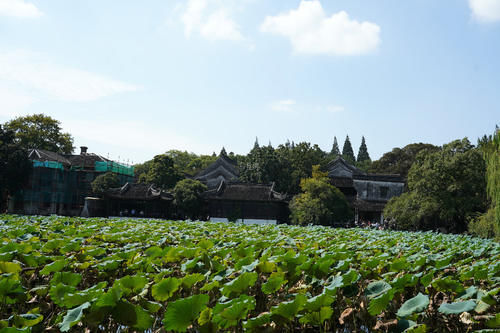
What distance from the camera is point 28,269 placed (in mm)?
4555

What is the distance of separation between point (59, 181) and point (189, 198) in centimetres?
1468

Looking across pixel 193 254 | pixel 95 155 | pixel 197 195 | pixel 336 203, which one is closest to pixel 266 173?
pixel 197 195

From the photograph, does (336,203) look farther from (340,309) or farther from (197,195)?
(340,309)

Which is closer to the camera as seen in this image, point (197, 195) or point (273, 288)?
point (273, 288)

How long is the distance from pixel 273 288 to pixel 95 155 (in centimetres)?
4639

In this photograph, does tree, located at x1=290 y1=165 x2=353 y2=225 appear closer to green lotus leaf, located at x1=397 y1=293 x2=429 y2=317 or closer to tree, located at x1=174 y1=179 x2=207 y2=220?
tree, located at x1=174 y1=179 x2=207 y2=220

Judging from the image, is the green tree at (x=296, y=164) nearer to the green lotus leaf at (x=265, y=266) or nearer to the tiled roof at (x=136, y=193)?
the tiled roof at (x=136, y=193)

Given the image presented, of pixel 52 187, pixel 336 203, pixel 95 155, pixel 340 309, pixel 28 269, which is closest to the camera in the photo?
pixel 340 309

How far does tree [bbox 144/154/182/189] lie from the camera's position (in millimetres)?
43000

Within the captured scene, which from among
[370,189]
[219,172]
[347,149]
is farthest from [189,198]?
[347,149]

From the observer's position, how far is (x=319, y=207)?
28.8 metres

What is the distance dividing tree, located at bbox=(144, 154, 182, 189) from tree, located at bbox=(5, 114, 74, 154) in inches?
492

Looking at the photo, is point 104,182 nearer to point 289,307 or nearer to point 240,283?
point 240,283

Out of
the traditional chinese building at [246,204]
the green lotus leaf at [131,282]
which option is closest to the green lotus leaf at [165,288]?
the green lotus leaf at [131,282]
